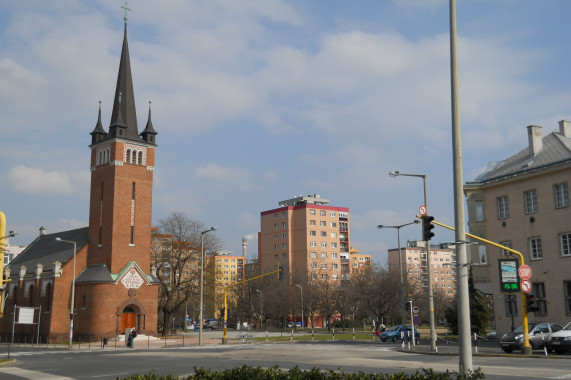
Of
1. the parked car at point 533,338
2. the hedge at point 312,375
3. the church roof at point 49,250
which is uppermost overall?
the church roof at point 49,250

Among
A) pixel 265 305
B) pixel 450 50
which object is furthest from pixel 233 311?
pixel 450 50

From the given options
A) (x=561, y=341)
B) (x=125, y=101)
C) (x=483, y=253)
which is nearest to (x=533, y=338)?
(x=561, y=341)

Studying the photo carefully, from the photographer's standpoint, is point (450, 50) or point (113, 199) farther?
point (113, 199)

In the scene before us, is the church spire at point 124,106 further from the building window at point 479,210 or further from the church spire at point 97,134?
the building window at point 479,210

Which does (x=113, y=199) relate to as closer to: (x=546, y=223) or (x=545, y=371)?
(x=546, y=223)

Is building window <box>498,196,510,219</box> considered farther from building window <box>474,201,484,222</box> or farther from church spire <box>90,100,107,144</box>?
church spire <box>90,100,107,144</box>

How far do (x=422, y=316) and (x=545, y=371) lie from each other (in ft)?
279

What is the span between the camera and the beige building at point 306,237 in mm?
119438

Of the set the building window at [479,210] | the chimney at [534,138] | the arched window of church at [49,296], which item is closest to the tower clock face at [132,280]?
the arched window of church at [49,296]

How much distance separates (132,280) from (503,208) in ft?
118

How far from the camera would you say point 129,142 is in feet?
197

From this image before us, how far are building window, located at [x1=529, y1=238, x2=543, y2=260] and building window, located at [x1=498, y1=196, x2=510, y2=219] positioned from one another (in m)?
2.82

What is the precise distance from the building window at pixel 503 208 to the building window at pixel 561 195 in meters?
4.07

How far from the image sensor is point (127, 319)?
55938 millimetres
